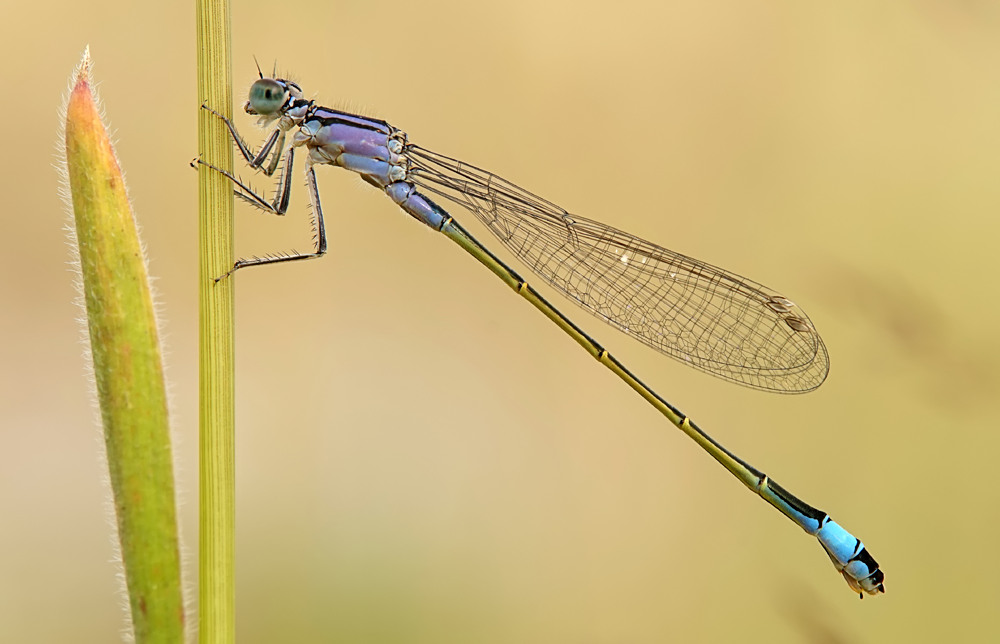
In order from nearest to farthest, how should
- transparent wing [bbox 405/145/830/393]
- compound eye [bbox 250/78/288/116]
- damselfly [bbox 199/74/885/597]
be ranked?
compound eye [bbox 250/78/288/116]
damselfly [bbox 199/74/885/597]
transparent wing [bbox 405/145/830/393]

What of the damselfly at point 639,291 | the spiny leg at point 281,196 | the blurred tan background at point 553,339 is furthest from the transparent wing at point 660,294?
the spiny leg at point 281,196

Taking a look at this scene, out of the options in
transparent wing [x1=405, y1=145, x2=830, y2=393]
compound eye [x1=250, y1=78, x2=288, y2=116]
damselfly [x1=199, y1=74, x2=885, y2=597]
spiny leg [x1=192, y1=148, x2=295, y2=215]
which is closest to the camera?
spiny leg [x1=192, y1=148, x2=295, y2=215]

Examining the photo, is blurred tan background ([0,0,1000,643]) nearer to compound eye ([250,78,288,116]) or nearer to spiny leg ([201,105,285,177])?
spiny leg ([201,105,285,177])

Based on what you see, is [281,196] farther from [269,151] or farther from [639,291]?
[639,291]

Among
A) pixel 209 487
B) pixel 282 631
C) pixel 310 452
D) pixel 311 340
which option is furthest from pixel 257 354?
pixel 209 487

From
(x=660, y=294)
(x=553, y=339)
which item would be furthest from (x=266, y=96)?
(x=660, y=294)

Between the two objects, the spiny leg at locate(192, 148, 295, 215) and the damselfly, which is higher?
the damselfly

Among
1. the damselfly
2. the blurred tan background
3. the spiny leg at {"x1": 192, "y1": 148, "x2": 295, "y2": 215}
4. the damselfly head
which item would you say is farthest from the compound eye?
the blurred tan background

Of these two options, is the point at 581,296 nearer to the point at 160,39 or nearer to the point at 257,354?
the point at 257,354
